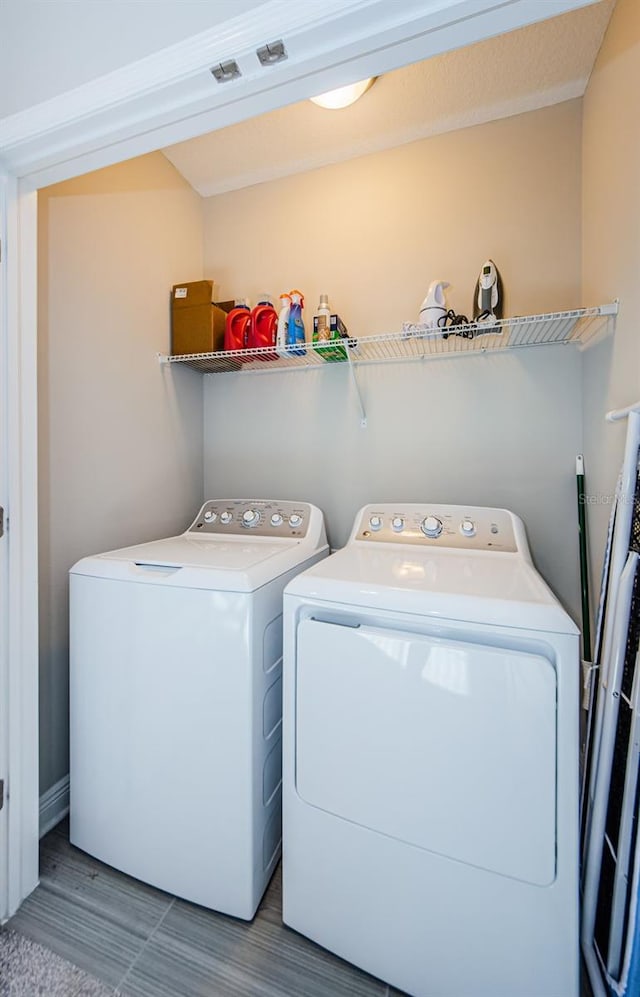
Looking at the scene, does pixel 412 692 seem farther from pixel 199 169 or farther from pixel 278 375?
pixel 199 169

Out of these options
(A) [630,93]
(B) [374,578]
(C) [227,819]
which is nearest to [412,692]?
(B) [374,578]

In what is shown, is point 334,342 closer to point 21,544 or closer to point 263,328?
point 263,328

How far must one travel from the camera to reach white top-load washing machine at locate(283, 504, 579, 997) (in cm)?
84

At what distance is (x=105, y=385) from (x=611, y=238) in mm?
1876

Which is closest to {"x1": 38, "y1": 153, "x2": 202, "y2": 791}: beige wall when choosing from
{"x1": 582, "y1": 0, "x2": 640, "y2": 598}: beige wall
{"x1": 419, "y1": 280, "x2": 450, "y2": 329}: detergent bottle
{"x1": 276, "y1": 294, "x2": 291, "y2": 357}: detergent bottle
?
{"x1": 276, "y1": 294, "x2": 291, "y2": 357}: detergent bottle

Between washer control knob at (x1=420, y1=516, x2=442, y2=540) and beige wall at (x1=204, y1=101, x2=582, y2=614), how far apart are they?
0.30m

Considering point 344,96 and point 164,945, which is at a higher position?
point 344,96

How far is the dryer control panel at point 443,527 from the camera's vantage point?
1512 mm

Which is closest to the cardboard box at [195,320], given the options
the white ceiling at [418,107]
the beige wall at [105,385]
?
the beige wall at [105,385]

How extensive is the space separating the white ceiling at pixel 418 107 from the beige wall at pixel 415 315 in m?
0.06

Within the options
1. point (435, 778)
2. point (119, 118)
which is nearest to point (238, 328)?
point (119, 118)

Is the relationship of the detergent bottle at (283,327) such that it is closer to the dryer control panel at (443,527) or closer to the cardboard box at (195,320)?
the cardboard box at (195,320)

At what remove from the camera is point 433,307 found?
165 cm

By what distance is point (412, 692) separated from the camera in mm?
933
